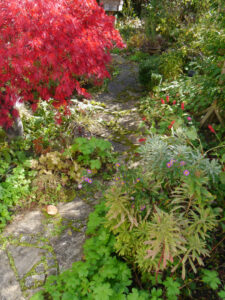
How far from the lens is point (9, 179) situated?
299 centimetres

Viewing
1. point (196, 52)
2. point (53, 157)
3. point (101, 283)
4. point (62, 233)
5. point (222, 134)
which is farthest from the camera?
point (196, 52)

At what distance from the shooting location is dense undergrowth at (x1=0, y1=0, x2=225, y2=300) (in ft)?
5.95

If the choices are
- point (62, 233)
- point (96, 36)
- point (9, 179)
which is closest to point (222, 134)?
point (96, 36)

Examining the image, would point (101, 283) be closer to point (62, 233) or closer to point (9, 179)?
point (62, 233)

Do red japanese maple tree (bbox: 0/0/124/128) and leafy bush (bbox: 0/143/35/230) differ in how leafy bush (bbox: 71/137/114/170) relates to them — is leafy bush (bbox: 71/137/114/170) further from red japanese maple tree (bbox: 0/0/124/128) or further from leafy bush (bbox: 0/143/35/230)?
red japanese maple tree (bbox: 0/0/124/128)

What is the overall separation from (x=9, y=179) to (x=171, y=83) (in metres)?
4.30

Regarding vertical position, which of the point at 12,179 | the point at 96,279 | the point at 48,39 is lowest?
the point at 96,279

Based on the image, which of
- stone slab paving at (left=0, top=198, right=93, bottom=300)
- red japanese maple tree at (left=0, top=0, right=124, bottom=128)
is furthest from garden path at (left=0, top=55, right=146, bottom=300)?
red japanese maple tree at (left=0, top=0, right=124, bottom=128)

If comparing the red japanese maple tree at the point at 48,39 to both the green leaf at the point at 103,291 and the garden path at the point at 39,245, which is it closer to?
the garden path at the point at 39,245

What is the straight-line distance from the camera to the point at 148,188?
2.07 meters

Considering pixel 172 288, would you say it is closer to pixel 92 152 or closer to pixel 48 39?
pixel 92 152

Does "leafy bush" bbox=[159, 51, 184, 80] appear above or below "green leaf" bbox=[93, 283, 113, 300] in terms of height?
above

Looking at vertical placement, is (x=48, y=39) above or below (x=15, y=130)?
above

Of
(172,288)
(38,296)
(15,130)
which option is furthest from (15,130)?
(172,288)
